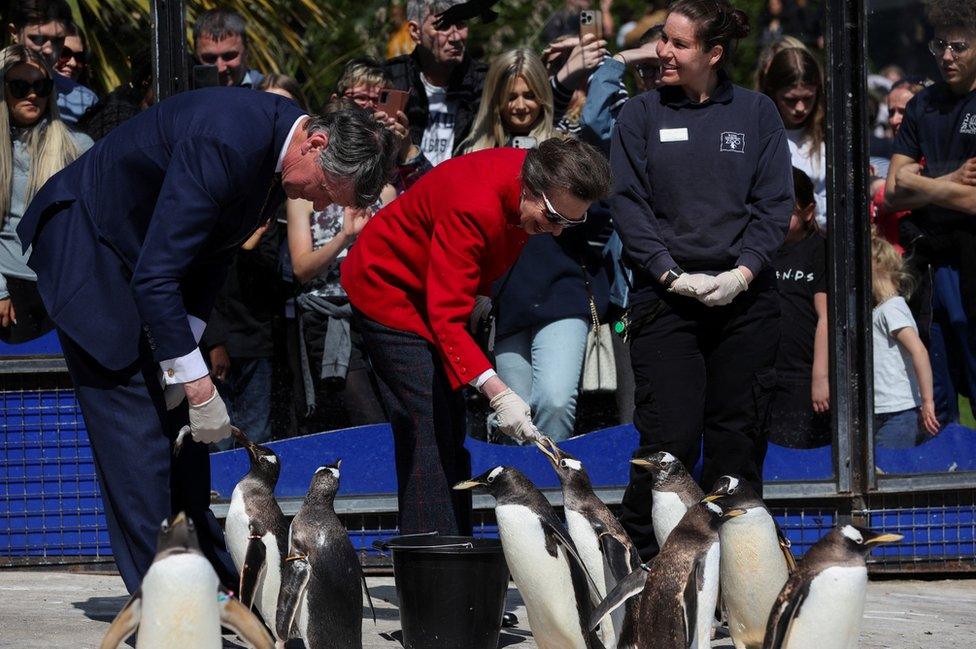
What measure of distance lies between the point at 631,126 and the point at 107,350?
2.13m

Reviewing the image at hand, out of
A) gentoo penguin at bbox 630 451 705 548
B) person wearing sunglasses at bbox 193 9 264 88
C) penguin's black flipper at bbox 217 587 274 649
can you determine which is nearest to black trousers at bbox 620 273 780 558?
gentoo penguin at bbox 630 451 705 548

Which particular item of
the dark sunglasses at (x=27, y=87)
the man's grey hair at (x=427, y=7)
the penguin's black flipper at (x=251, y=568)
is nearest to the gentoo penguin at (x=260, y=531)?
the penguin's black flipper at (x=251, y=568)

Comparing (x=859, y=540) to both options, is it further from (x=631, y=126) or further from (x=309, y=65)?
(x=309, y=65)

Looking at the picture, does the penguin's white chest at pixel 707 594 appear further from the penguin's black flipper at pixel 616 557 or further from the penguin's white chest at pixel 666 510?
the penguin's white chest at pixel 666 510

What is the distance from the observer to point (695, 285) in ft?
15.8

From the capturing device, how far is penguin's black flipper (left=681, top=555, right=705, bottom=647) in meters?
3.81

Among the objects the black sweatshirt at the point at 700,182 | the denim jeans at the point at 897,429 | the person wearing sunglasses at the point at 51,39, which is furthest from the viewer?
the denim jeans at the point at 897,429

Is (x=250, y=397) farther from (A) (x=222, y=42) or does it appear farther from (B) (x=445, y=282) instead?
(B) (x=445, y=282)

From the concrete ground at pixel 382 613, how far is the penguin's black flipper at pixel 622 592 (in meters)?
0.81

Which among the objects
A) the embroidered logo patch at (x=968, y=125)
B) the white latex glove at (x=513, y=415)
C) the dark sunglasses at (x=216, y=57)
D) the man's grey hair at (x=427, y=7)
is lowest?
the white latex glove at (x=513, y=415)

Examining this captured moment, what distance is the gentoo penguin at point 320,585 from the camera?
4.13m

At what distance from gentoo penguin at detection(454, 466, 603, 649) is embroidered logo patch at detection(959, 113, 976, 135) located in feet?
9.19

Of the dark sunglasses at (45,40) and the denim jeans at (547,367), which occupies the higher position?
the dark sunglasses at (45,40)

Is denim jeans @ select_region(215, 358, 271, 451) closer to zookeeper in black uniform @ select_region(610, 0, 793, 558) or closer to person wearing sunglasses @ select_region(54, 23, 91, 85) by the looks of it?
person wearing sunglasses @ select_region(54, 23, 91, 85)
